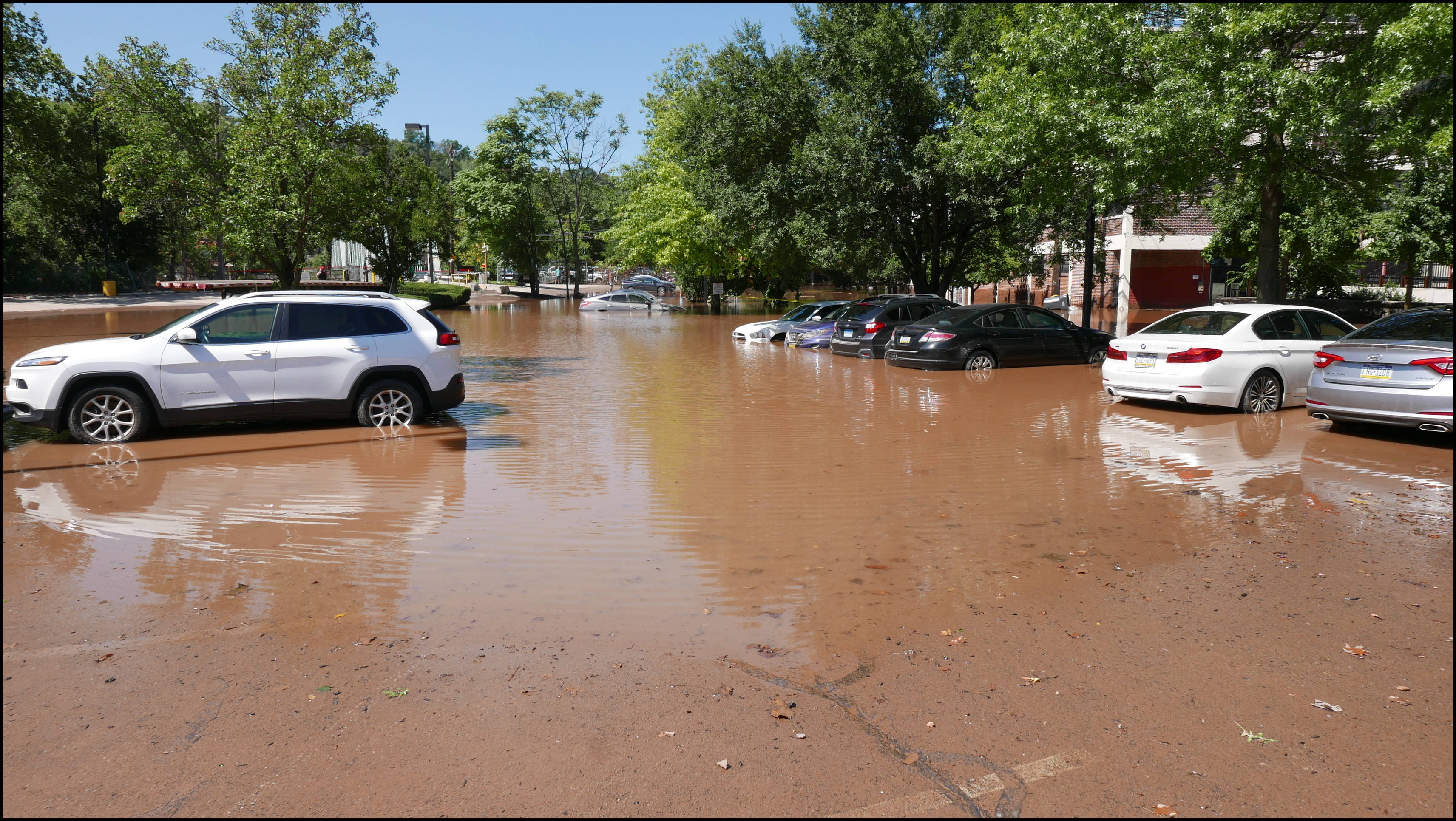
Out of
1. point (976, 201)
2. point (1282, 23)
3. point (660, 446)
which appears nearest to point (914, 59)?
point (976, 201)

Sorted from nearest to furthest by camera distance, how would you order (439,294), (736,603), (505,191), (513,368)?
(736,603)
(513,368)
(439,294)
(505,191)

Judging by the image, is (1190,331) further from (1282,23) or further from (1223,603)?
(1223,603)

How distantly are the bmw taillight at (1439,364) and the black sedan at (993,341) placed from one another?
10.3m

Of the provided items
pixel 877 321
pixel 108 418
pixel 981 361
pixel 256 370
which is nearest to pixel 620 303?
pixel 877 321

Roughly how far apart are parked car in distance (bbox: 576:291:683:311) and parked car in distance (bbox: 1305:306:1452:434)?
129 ft

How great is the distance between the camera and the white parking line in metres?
3.49

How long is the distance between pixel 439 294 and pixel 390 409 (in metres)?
42.0

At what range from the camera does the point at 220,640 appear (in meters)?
5.05

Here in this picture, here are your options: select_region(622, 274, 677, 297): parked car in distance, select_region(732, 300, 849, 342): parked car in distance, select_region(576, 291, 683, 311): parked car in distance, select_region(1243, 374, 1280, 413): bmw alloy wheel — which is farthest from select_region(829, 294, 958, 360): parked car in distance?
select_region(622, 274, 677, 297): parked car in distance

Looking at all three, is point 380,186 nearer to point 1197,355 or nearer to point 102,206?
point 1197,355

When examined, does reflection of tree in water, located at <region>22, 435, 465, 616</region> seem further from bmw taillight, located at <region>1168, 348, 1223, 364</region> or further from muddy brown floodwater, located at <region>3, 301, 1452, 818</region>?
bmw taillight, located at <region>1168, 348, 1223, 364</region>

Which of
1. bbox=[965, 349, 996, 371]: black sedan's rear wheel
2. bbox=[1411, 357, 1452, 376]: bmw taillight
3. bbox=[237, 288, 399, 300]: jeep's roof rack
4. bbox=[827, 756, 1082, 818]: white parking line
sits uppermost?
bbox=[237, 288, 399, 300]: jeep's roof rack

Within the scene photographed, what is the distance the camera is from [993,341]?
19609 millimetres

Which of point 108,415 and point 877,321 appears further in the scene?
point 877,321
